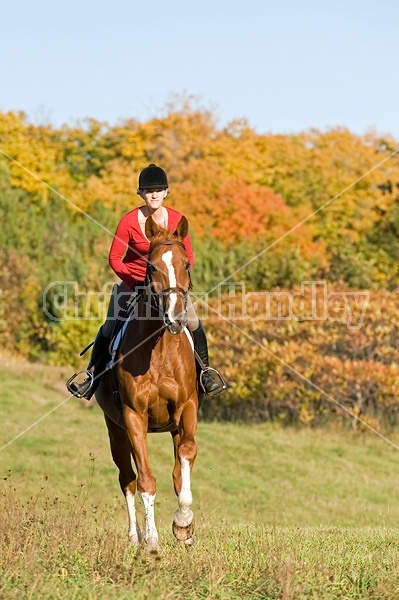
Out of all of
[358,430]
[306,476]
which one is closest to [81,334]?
[358,430]

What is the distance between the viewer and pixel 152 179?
8.82 metres

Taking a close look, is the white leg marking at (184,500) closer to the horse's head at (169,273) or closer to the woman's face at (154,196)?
the horse's head at (169,273)

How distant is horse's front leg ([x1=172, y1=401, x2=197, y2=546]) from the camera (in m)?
8.45

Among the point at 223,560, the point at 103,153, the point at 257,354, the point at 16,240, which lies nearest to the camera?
the point at 223,560

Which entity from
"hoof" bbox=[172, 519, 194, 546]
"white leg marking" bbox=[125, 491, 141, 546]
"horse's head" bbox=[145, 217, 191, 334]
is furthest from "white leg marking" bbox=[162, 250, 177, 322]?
"white leg marking" bbox=[125, 491, 141, 546]

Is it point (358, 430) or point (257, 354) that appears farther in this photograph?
point (257, 354)

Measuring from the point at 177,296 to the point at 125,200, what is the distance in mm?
51013

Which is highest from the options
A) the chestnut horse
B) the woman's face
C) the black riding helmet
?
the black riding helmet

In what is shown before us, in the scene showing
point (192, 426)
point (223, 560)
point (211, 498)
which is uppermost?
point (192, 426)

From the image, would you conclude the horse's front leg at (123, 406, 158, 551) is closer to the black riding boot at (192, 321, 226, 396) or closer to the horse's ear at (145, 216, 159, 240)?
the black riding boot at (192, 321, 226, 396)

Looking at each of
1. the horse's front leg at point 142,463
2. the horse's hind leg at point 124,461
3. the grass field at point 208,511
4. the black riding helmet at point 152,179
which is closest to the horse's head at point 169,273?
the black riding helmet at point 152,179

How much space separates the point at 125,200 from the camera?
191 ft

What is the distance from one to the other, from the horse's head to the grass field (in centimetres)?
182

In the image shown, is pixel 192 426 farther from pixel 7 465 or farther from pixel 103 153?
pixel 103 153
